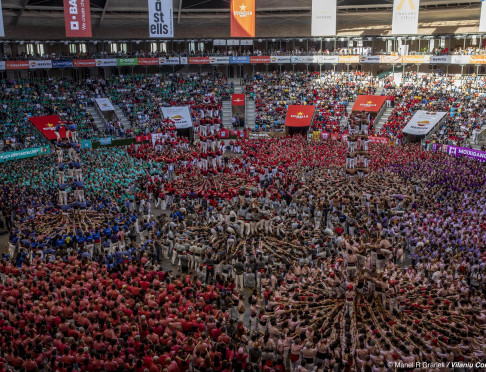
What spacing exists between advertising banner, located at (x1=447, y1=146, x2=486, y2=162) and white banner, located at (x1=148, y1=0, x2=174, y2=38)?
2682 cm

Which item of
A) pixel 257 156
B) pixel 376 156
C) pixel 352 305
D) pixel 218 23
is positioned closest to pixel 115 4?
pixel 218 23

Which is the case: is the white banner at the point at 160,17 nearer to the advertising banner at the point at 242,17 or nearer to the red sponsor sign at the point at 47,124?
the advertising banner at the point at 242,17

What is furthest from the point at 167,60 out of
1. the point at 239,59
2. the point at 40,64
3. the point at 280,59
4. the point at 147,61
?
the point at 40,64

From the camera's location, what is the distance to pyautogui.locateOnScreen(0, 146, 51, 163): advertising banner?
128 ft

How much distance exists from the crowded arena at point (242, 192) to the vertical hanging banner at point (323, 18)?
0.23 m

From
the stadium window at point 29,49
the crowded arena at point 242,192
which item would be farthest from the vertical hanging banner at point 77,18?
the stadium window at point 29,49

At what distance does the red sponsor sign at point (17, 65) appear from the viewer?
4822 cm

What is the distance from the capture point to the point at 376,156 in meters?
35.9

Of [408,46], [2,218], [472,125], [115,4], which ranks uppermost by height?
[115,4]

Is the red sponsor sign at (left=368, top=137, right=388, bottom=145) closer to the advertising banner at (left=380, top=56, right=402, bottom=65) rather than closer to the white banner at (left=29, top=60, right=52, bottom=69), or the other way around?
the advertising banner at (left=380, top=56, right=402, bottom=65)

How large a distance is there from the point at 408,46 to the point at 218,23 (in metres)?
24.2

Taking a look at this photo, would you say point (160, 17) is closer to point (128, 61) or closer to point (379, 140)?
point (128, 61)

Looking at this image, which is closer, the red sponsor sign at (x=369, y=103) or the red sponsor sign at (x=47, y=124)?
the red sponsor sign at (x=47, y=124)

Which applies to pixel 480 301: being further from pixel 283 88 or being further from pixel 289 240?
pixel 283 88
